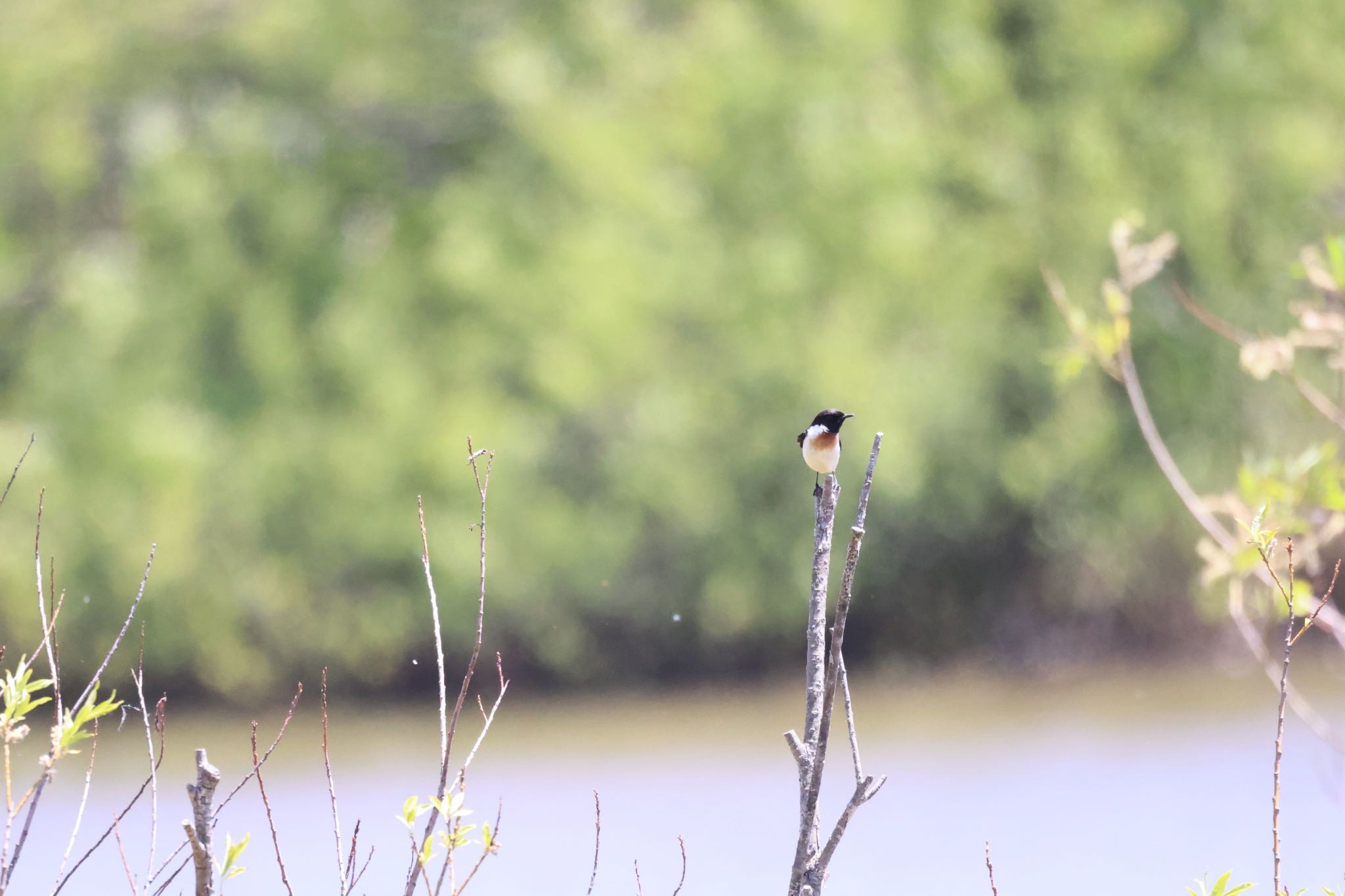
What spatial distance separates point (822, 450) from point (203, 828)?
5.49 feet

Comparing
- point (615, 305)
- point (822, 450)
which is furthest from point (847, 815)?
point (615, 305)

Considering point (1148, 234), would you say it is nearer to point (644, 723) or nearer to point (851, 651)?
point (851, 651)

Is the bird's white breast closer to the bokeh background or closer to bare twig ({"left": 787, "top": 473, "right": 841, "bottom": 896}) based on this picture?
bare twig ({"left": 787, "top": 473, "right": 841, "bottom": 896})

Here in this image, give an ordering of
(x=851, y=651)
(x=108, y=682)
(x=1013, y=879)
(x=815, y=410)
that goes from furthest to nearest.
Result: 1. (x=851, y=651)
2. (x=815, y=410)
3. (x=108, y=682)
4. (x=1013, y=879)

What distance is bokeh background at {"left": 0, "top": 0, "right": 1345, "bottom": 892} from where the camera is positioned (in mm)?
11516

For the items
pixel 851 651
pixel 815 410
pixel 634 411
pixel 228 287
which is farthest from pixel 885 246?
pixel 228 287

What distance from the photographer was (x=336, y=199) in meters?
12.7

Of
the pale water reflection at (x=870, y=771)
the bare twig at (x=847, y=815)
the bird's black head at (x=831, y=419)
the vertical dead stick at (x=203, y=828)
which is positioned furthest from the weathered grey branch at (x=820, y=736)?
the pale water reflection at (x=870, y=771)

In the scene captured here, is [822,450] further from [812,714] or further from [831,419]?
[812,714]

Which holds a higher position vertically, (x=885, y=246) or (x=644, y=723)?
(x=885, y=246)

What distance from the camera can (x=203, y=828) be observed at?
73.5 inches

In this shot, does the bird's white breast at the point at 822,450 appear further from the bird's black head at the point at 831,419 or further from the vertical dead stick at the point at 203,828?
the vertical dead stick at the point at 203,828

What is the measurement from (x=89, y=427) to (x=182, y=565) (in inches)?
51.2

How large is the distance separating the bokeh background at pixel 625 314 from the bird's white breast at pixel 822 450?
8.41 meters
